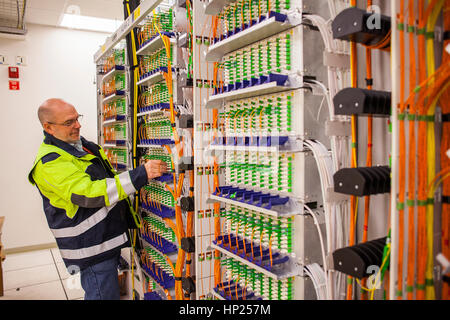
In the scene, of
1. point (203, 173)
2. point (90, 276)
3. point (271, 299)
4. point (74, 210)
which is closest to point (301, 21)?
point (203, 173)

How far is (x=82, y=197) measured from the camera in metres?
2.13

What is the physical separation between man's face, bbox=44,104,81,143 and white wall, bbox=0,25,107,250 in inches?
125

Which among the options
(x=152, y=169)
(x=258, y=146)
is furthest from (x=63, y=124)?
(x=258, y=146)

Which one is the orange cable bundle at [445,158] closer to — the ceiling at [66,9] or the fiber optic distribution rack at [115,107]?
the fiber optic distribution rack at [115,107]

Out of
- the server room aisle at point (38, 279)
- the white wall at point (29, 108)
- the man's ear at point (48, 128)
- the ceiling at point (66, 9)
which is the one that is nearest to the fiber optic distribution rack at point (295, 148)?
the man's ear at point (48, 128)

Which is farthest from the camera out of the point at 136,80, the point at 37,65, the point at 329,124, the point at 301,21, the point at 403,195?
the point at 37,65

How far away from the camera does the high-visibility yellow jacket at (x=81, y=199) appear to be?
2152 millimetres

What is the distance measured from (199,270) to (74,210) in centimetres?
93

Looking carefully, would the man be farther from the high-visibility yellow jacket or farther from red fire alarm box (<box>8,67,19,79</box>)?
red fire alarm box (<box>8,67,19,79</box>)

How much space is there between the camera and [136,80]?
10.5 ft

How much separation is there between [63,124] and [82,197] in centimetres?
57

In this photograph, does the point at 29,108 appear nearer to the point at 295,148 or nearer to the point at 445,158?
the point at 295,148

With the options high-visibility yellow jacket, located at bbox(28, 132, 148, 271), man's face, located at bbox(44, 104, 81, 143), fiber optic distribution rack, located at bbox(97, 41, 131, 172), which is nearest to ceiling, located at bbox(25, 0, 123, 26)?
fiber optic distribution rack, located at bbox(97, 41, 131, 172)

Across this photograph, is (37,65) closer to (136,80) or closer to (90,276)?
(136,80)
